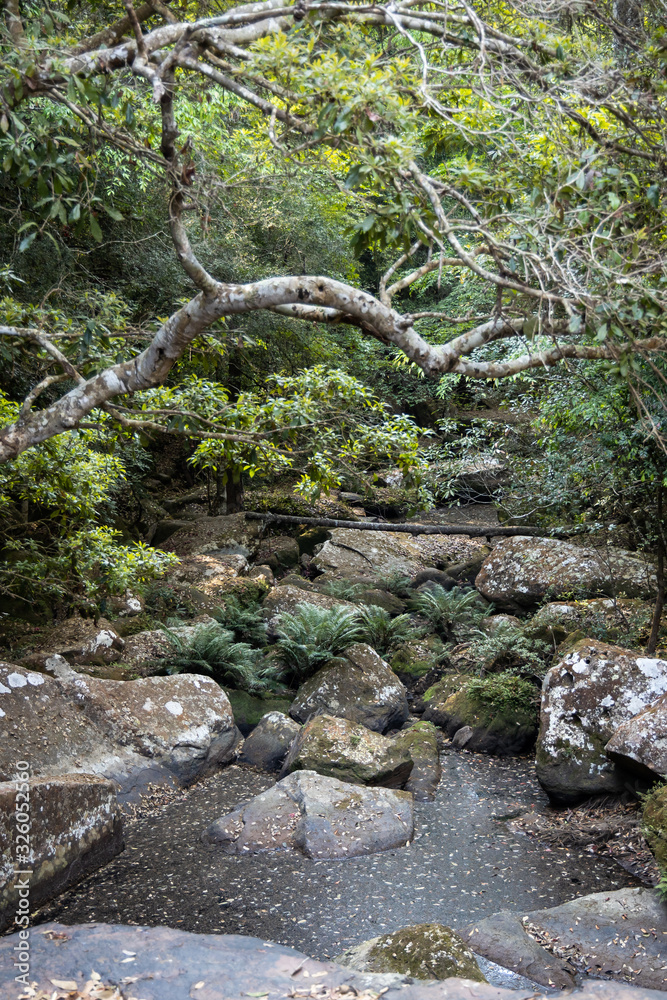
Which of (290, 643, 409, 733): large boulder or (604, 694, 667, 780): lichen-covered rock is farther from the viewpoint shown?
(290, 643, 409, 733): large boulder

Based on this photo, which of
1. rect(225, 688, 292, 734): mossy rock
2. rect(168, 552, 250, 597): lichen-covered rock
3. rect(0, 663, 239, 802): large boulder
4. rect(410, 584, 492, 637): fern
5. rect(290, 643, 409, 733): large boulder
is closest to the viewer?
rect(0, 663, 239, 802): large boulder

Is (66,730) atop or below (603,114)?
below

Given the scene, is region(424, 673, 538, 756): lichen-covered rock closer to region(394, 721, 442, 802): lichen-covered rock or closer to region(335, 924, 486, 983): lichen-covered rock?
region(394, 721, 442, 802): lichen-covered rock

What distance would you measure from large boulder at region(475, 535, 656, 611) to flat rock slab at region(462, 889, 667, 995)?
4.71 m

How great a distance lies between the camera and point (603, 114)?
16.3 ft

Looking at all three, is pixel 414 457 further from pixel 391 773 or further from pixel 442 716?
pixel 442 716

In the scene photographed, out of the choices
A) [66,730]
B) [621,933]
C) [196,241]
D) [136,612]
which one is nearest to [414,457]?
[621,933]

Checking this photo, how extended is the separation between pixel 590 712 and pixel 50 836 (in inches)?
173

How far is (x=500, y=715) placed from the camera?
7461mm

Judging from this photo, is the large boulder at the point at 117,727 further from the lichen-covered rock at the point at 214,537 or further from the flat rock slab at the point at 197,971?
the lichen-covered rock at the point at 214,537

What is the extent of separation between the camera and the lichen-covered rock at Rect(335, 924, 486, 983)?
361 centimetres

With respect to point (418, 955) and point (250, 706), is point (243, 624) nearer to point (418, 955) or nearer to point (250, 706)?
point (250, 706)

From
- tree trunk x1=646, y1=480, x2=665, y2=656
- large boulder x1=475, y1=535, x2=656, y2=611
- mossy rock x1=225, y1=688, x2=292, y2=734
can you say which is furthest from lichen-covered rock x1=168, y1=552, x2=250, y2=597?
tree trunk x1=646, y1=480, x2=665, y2=656

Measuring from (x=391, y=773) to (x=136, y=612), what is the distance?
4631mm
